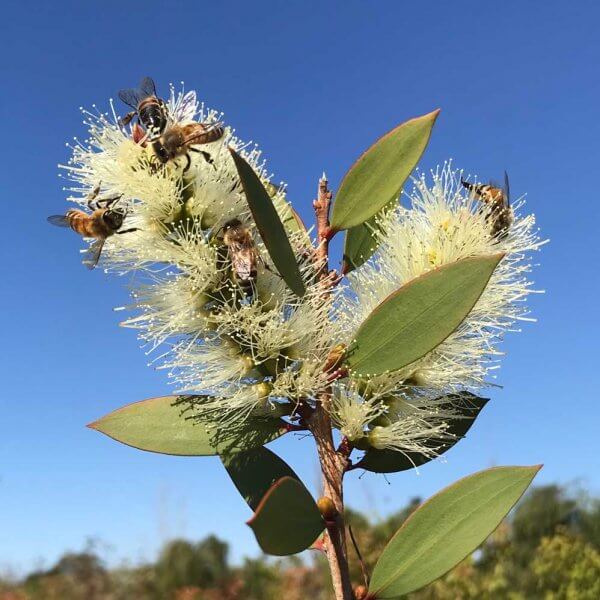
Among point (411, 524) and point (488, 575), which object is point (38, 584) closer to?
point (488, 575)

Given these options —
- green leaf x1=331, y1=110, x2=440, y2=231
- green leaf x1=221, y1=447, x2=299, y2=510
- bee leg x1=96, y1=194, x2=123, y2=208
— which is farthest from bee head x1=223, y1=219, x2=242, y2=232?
green leaf x1=221, y1=447, x2=299, y2=510

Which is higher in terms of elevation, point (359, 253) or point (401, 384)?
point (359, 253)

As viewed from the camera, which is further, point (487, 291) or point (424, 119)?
point (487, 291)

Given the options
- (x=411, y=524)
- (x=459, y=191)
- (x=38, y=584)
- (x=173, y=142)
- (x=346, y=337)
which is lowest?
(x=411, y=524)

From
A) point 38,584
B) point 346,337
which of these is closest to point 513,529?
point 38,584

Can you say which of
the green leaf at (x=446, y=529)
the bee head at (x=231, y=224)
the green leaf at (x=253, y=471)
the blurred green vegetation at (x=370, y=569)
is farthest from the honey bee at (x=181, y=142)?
the blurred green vegetation at (x=370, y=569)

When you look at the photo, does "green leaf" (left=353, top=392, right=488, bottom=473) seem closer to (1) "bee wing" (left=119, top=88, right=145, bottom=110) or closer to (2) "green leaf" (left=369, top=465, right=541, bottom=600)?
(2) "green leaf" (left=369, top=465, right=541, bottom=600)
